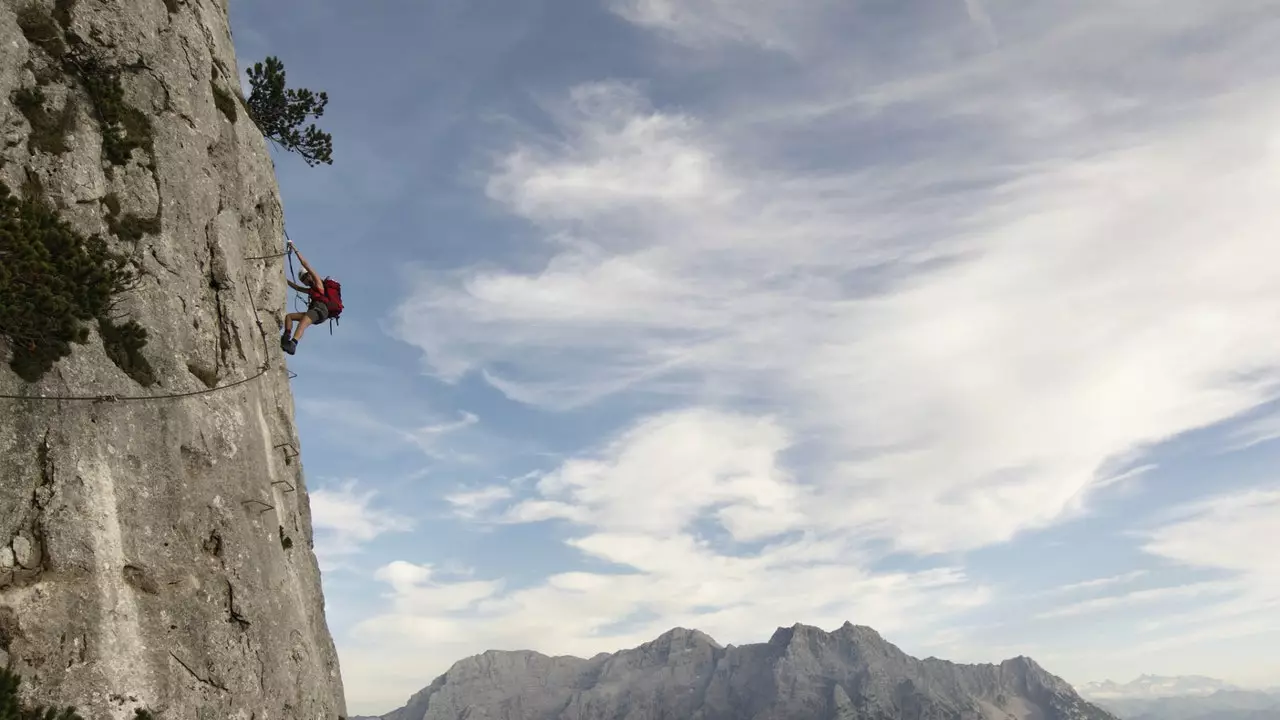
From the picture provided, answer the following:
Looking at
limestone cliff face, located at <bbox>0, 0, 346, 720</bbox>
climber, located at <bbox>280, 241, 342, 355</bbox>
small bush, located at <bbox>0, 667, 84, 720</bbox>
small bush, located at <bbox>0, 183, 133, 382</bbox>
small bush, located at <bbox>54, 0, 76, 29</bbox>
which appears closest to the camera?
small bush, located at <bbox>0, 667, 84, 720</bbox>

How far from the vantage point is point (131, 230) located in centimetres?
2367

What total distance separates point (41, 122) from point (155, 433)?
30.2 ft

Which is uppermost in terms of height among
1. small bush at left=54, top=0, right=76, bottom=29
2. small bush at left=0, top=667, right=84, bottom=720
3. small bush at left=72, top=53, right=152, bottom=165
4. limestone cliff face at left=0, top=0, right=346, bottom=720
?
small bush at left=54, top=0, right=76, bottom=29

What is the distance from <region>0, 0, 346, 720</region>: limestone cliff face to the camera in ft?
60.4

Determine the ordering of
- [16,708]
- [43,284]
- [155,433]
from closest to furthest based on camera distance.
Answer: [16,708] < [43,284] < [155,433]

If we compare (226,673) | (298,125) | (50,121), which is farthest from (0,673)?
(298,125)

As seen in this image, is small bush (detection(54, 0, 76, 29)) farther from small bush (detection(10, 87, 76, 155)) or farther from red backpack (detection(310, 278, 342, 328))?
red backpack (detection(310, 278, 342, 328))

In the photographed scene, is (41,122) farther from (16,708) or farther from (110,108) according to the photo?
(16,708)

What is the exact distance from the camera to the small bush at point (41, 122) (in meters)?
21.4

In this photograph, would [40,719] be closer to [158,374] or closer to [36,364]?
[36,364]

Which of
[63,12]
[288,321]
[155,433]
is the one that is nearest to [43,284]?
[155,433]

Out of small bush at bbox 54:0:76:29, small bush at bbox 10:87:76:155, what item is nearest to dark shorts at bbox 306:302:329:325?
small bush at bbox 10:87:76:155

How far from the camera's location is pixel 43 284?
1820cm

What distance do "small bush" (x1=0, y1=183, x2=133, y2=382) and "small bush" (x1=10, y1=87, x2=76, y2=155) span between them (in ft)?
6.94
